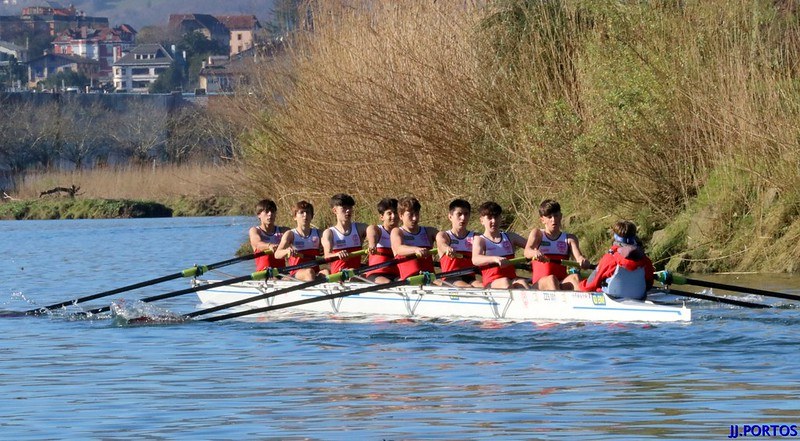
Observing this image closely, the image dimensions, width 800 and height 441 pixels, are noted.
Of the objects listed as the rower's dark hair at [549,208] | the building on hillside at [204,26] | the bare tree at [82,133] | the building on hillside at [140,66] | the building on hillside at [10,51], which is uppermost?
the building on hillside at [204,26]

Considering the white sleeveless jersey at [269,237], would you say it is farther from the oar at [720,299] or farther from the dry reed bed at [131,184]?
the dry reed bed at [131,184]

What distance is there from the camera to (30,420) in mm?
9125

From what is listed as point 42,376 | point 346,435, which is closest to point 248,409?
point 346,435

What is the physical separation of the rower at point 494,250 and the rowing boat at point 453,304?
433mm

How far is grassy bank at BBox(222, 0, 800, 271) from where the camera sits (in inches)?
712

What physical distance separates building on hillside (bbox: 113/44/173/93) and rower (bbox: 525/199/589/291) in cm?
14275

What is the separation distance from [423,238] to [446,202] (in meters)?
6.06

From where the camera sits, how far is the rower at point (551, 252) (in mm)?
13805

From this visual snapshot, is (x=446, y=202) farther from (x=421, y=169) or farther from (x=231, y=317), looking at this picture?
(x=231, y=317)

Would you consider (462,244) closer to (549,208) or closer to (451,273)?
(451,273)

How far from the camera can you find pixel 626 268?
12586 mm

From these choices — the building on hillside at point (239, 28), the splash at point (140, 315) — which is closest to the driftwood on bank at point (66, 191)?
the splash at point (140, 315)

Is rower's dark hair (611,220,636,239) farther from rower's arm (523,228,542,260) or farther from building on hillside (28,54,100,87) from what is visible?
building on hillside (28,54,100,87)

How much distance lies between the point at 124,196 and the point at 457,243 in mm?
40655
